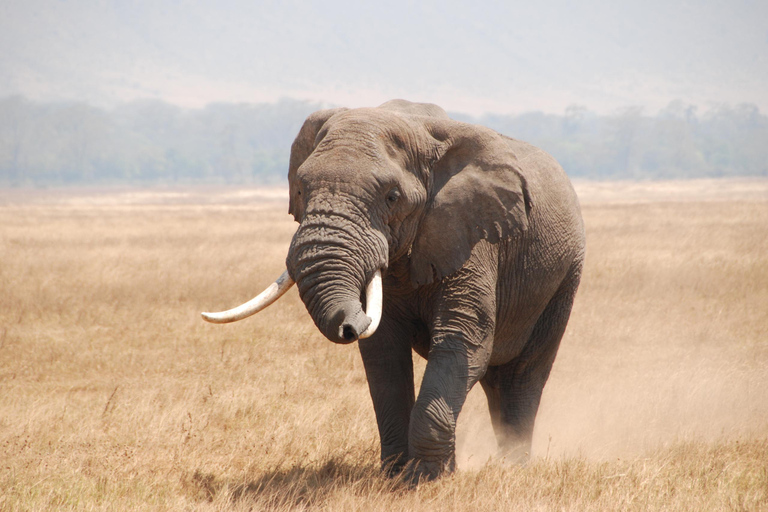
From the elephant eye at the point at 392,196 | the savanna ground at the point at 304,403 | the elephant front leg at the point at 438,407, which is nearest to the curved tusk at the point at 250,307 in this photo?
the elephant eye at the point at 392,196

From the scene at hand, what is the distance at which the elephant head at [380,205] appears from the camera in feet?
14.3

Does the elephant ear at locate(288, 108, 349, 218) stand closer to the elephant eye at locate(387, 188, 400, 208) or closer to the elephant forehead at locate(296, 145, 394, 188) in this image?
the elephant forehead at locate(296, 145, 394, 188)

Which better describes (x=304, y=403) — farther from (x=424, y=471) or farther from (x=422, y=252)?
(x=422, y=252)

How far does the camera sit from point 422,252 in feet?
16.2

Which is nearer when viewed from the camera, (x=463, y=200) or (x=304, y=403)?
(x=463, y=200)

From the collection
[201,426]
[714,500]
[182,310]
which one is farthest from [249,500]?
[182,310]

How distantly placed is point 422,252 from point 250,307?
1.11 meters

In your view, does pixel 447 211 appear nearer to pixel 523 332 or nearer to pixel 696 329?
pixel 523 332

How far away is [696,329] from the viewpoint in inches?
419

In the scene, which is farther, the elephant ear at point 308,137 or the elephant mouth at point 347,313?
the elephant ear at point 308,137

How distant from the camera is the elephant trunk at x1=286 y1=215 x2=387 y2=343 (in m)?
4.20

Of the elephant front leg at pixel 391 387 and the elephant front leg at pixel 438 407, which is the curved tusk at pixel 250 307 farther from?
the elephant front leg at pixel 438 407

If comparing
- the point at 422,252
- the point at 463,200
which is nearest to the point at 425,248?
the point at 422,252

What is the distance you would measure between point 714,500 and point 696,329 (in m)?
6.00
